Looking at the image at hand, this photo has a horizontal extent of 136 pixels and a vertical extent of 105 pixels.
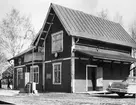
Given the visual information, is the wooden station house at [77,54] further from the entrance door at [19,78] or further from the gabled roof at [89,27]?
the entrance door at [19,78]

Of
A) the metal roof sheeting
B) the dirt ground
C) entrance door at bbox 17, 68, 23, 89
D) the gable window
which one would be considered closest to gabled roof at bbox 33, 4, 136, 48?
the metal roof sheeting

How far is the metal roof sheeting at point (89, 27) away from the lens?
917 inches

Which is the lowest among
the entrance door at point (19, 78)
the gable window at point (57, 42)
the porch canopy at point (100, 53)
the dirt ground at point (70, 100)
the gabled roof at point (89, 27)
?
the dirt ground at point (70, 100)

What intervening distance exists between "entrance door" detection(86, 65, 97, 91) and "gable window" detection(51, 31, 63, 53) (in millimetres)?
3375

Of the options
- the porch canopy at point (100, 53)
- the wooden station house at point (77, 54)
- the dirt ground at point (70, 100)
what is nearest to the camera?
the dirt ground at point (70, 100)

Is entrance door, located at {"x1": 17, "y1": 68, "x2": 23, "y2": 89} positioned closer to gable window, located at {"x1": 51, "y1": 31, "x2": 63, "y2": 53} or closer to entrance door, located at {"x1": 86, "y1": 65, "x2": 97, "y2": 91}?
gable window, located at {"x1": 51, "y1": 31, "x2": 63, "y2": 53}

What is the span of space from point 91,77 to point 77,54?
2.74 meters

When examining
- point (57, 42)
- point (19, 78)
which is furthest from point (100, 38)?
point (19, 78)

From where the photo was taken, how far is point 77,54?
886 inches

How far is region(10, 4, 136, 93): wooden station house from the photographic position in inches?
880

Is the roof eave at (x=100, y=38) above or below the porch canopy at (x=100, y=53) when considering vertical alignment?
above

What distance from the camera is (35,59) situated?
27.1 metres

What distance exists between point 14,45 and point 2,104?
2884cm

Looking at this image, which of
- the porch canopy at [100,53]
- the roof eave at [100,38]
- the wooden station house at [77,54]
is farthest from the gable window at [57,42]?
the roof eave at [100,38]
